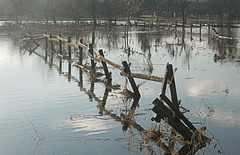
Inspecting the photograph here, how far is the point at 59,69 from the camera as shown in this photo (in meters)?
19.0

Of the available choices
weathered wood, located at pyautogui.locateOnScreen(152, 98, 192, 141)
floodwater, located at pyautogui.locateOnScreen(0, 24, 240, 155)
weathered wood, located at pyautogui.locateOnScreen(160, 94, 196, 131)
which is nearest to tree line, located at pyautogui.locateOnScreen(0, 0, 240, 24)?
floodwater, located at pyautogui.locateOnScreen(0, 24, 240, 155)

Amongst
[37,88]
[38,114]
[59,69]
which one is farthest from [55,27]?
[38,114]

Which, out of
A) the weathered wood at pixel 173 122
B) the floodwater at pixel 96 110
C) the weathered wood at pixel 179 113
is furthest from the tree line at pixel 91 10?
the weathered wood at pixel 179 113

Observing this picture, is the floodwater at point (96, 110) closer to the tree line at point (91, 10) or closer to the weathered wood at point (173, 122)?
the weathered wood at point (173, 122)

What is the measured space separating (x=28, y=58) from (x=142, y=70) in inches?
372

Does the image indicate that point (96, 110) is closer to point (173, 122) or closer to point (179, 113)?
point (173, 122)

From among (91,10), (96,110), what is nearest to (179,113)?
(96,110)

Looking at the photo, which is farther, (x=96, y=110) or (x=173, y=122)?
(x=96, y=110)

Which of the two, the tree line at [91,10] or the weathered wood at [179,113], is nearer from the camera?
the weathered wood at [179,113]

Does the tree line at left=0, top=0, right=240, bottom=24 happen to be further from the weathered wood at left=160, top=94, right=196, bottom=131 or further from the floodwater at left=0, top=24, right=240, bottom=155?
the weathered wood at left=160, top=94, right=196, bottom=131

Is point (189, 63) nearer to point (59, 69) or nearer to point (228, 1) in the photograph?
point (59, 69)

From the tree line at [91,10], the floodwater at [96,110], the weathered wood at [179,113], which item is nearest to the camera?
the weathered wood at [179,113]

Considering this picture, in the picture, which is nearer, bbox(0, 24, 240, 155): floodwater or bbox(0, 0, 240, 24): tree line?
bbox(0, 24, 240, 155): floodwater

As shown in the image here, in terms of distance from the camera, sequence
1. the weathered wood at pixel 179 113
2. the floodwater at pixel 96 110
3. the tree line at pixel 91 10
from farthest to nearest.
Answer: the tree line at pixel 91 10
the floodwater at pixel 96 110
the weathered wood at pixel 179 113
